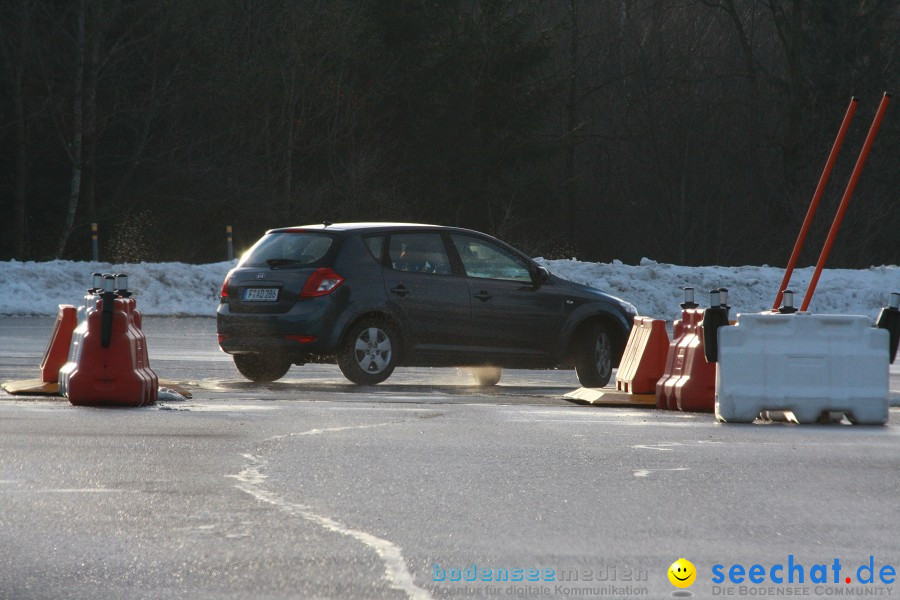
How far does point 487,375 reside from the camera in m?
16.8

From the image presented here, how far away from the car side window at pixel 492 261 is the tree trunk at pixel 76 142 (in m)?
29.2

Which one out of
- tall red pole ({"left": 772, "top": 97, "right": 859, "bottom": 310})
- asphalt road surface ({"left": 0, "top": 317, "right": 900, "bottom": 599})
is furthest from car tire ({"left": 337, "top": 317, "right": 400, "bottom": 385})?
tall red pole ({"left": 772, "top": 97, "right": 859, "bottom": 310})

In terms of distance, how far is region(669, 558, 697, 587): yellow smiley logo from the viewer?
606 centimetres

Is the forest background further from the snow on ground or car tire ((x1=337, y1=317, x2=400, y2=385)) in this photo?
car tire ((x1=337, y1=317, x2=400, y2=385))

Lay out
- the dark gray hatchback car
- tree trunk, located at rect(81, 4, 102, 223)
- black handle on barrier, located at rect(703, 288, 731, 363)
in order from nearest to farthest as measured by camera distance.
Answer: black handle on barrier, located at rect(703, 288, 731, 363) < the dark gray hatchback car < tree trunk, located at rect(81, 4, 102, 223)

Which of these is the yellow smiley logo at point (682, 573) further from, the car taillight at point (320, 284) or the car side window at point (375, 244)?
the car side window at point (375, 244)

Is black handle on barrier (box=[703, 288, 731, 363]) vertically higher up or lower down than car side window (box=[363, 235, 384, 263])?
lower down

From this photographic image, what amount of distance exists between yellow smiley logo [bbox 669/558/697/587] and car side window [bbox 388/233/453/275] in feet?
30.6

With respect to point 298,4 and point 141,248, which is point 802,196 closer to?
point 298,4

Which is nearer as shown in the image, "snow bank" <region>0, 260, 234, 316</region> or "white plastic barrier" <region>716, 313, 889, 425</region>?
"white plastic barrier" <region>716, 313, 889, 425</region>

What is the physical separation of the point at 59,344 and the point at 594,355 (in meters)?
5.34

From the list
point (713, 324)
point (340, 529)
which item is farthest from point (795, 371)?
point (340, 529)

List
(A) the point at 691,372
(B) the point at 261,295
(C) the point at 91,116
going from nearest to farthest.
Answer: (A) the point at 691,372, (B) the point at 261,295, (C) the point at 91,116

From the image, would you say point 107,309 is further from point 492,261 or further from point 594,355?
point 594,355
